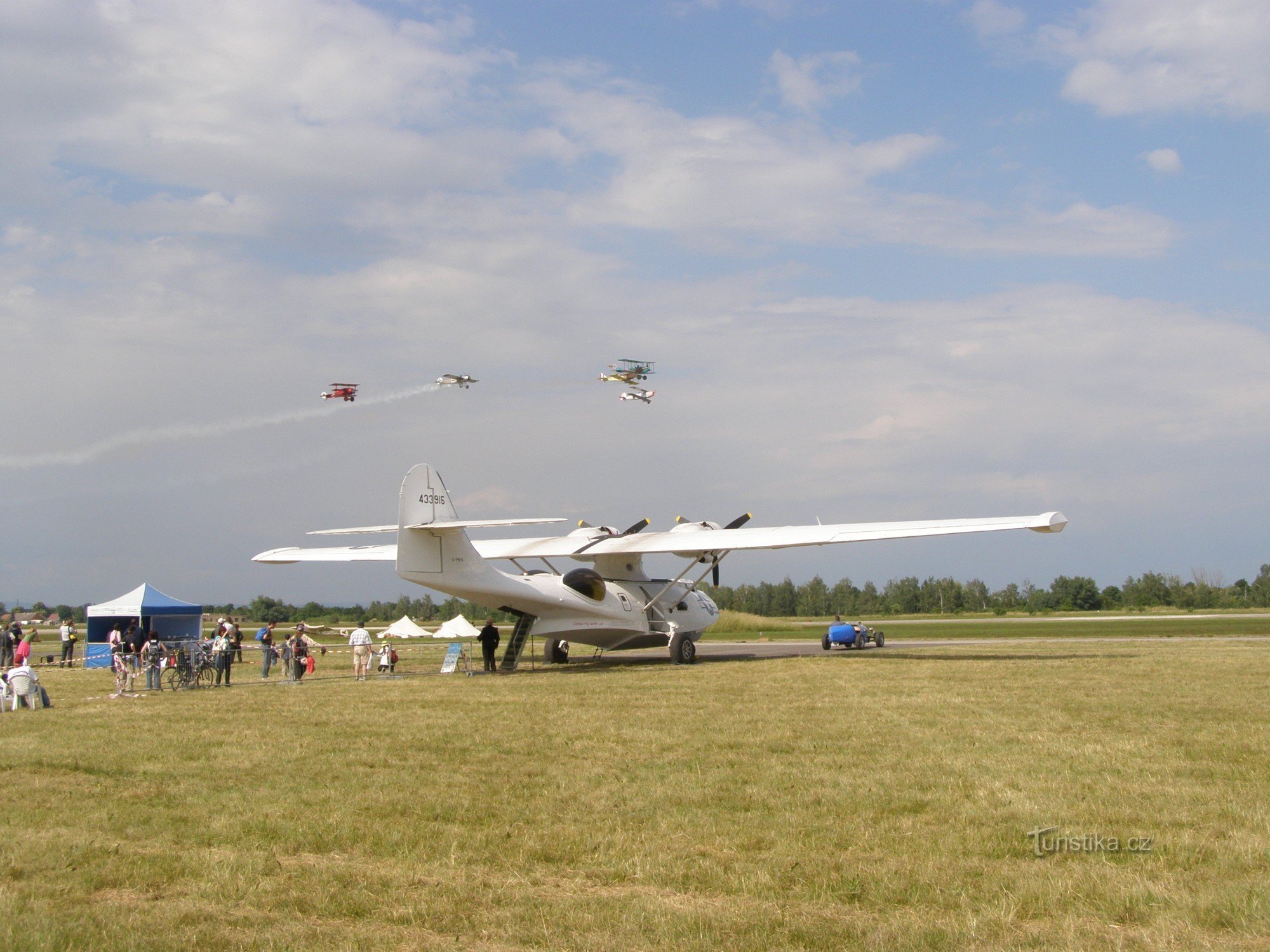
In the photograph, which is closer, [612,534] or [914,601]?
[612,534]

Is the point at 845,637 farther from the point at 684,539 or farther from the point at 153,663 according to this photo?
the point at 153,663

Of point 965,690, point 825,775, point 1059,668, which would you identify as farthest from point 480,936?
point 1059,668

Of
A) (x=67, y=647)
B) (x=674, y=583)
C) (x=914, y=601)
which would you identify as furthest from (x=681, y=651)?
(x=914, y=601)

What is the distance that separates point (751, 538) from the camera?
82.6ft

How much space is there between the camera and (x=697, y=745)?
11281 mm

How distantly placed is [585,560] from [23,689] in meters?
13.5

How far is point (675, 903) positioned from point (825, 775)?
3931mm

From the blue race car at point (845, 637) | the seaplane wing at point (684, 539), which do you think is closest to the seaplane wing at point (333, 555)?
the seaplane wing at point (684, 539)

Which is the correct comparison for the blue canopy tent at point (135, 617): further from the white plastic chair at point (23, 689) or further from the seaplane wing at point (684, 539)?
the white plastic chair at point (23, 689)

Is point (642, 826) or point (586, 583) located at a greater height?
point (586, 583)

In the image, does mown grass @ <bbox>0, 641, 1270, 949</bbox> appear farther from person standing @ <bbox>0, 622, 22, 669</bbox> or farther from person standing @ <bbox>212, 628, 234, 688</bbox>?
person standing @ <bbox>0, 622, 22, 669</bbox>

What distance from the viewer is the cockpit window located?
24359 millimetres

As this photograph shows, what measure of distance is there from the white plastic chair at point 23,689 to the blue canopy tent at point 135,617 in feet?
42.1

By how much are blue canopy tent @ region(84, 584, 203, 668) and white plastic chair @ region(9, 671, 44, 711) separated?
12.8 meters
